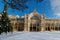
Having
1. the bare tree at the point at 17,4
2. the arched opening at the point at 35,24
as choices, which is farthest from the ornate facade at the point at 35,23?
the bare tree at the point at 17,4

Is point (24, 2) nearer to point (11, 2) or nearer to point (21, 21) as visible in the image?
point (11, 2)

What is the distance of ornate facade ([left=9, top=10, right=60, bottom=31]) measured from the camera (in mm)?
35688

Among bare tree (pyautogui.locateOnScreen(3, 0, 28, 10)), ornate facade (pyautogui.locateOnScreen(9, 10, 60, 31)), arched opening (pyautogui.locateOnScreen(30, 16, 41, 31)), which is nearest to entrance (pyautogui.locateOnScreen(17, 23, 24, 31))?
ornate facade (pyautogui.locateOnScreen(9, 10, 60, 31))

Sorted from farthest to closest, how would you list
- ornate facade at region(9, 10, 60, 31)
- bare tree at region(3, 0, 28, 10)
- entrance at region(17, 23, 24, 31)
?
entrance at region(17, 23, 24, 31)
ornate facade at region(9, 10, 60, 31)
bare tree at region(3, 0, 28, 10)

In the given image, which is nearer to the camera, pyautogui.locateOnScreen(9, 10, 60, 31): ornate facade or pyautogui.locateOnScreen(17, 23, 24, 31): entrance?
pyautogui.locateOnScreen(9, 10, 60, 31): ornate facade

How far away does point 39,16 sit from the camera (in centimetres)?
3669

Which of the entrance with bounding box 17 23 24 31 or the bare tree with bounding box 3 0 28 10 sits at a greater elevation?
the bare tree with bounding box 3 0 28 10

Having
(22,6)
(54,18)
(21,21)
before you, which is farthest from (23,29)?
(22,6)

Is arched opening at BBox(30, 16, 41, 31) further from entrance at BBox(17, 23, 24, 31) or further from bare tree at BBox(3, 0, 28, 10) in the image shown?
bare tree at BBox(3, 0, 28, 10)

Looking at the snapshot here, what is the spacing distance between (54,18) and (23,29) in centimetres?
758

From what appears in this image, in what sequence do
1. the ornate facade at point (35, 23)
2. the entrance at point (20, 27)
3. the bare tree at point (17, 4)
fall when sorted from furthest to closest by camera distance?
the entrance at point (20, 27) < the ornate facade at point (35, 23) < the bare tree at point (17, 4)

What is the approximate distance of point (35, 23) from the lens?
36281 millimetres

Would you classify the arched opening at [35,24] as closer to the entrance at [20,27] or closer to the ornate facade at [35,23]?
the ornate facade at [35,23]

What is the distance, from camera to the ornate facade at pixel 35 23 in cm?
3569
